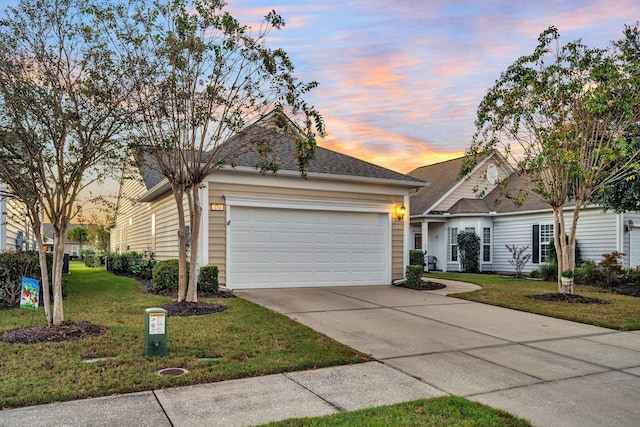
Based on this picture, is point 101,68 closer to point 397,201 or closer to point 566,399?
point 566,399

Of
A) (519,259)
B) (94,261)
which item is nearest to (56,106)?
(519,259)

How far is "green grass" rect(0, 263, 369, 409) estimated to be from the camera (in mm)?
4570

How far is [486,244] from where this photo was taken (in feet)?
68.7

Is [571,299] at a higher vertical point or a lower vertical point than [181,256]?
lower

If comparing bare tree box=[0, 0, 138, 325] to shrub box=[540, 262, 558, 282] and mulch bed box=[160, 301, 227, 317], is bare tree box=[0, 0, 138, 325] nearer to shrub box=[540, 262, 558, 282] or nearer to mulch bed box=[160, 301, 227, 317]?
mulch bed box=[160, 301, 227, 317]

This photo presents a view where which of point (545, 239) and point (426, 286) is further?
point (545, 239)

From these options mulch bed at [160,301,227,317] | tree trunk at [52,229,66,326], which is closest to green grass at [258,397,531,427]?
tree trunk at [52,229,66,326]

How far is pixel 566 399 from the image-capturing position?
4.50 meters

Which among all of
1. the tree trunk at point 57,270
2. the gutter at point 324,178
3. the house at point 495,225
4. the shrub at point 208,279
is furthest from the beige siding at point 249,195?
the house at point 495,225

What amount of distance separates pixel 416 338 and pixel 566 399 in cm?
267

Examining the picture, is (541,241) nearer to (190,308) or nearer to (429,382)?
(190,308)

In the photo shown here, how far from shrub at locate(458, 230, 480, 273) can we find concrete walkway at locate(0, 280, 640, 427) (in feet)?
39.4

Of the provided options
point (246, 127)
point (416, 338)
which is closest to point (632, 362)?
point (416, 338)

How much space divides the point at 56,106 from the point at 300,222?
761 centimetres
